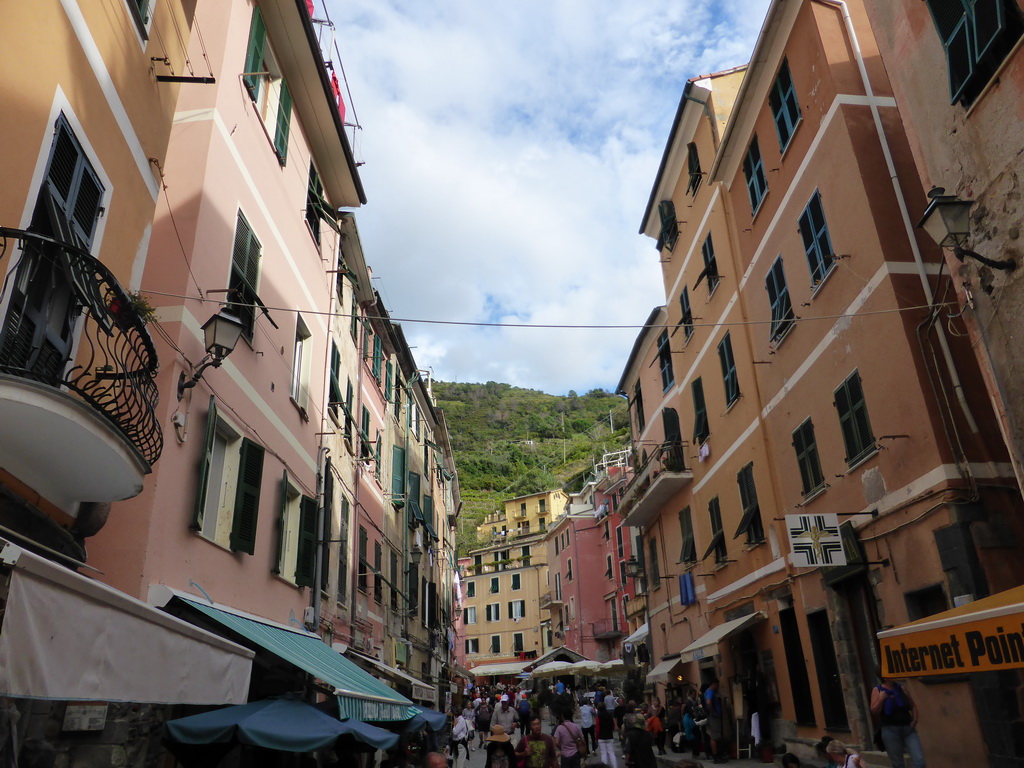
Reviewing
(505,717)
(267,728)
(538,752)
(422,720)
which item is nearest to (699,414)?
(505,717)

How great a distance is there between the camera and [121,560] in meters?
7.77

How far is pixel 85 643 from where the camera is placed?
12.3ft

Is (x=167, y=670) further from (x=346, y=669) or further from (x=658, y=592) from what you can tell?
(x=658, y=592)

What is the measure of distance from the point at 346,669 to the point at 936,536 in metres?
7.71

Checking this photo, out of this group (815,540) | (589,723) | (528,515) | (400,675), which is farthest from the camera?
(528,515)

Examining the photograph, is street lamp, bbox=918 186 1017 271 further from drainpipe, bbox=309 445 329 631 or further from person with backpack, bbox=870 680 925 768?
drainpipe, bbox=309 445 329 631

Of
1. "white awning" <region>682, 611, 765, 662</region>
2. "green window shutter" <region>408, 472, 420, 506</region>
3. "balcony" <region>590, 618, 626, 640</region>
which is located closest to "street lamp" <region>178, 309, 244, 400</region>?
"white awning" <region>682, 611, 765, 662</region>

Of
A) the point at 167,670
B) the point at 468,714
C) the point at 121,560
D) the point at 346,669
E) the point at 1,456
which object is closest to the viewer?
the point at 167,670

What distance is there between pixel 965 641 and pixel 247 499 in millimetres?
8408

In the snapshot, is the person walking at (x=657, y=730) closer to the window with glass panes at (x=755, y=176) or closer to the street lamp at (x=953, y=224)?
the window with glass panes at (x=755, y=176)

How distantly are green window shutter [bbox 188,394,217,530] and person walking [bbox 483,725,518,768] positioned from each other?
4458mm

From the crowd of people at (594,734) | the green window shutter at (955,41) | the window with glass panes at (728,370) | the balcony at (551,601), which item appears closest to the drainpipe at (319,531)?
the crowd of people at (594,734)

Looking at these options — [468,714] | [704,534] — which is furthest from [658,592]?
[468,714]

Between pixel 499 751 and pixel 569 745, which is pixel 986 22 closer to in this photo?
pixel 499 751
